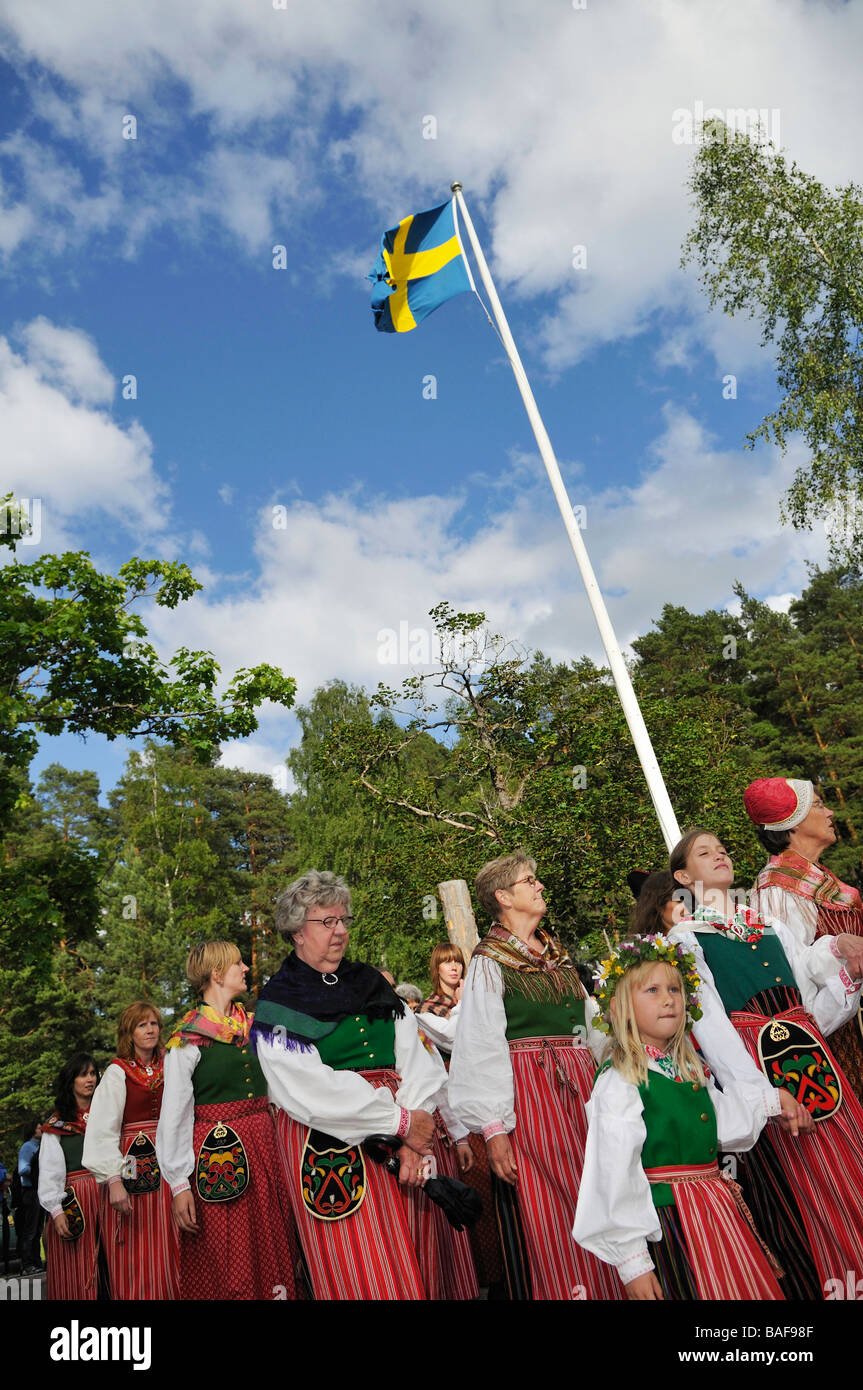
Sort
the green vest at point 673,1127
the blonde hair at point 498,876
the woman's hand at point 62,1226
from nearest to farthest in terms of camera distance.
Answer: the green vest at point 673,1127 → the blonde hair at point 498,876 → the woman's hand at point 62,1226

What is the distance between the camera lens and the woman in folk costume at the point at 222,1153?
455 centimetres

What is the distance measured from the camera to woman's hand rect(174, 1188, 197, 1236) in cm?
430

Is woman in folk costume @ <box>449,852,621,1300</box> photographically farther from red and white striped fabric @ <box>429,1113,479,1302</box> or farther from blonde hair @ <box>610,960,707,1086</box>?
blonde hair @ <box>610,960,707,1086</box>

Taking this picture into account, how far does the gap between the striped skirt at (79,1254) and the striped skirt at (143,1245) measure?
33cm

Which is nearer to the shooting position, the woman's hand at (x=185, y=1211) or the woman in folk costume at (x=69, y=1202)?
the woman's hand at (x=185, y=1211)

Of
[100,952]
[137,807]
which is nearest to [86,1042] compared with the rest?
[100,952]

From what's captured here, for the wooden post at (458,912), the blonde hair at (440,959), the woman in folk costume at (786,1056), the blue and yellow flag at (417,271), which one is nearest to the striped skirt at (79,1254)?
the blonde hair at (440,959)

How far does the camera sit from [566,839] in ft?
54.7

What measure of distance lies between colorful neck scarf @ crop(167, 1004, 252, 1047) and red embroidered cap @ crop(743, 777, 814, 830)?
2.54 meters

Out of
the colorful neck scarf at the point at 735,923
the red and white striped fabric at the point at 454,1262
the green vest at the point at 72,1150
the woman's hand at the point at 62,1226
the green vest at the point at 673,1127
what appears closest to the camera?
the green vest at the point at 673,1127

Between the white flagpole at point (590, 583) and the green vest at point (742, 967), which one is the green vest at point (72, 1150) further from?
the white flagpole at point (590, 583)

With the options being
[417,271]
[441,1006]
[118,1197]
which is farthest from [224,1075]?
[417,271]
